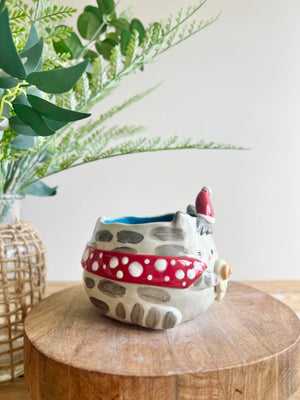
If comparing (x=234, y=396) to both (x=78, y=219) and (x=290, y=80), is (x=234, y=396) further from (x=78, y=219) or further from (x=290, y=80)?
(x=290, y=80)

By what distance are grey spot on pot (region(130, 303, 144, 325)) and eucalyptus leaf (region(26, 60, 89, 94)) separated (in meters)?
0.27

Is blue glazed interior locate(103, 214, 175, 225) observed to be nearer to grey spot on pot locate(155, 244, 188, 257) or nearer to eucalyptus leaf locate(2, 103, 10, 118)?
grey spot on pot locate(155, 244, 188, 257)

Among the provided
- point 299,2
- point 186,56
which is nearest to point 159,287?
point 186,56

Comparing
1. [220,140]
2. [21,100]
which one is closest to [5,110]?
[21,100]

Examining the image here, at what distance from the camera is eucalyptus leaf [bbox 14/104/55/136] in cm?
40

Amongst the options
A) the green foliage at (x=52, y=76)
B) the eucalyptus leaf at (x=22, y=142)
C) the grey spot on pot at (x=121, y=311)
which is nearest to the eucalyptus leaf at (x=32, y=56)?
the green foliage at (x=52, y=76)

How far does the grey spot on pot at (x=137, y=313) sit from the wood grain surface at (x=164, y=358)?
22 mm

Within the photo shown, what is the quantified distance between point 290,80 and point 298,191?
0.30 m

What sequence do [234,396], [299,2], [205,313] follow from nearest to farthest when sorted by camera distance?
[234,396] < [205,313] < [299,2]

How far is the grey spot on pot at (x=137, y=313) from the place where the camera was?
0.49 metres

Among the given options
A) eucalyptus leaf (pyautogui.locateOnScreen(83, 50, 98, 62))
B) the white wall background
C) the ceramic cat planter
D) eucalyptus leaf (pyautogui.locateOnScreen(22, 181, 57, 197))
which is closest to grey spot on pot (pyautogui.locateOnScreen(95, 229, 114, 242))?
the ceramic cat planter

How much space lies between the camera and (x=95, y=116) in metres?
1.06

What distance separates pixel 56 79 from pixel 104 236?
0.24 meters

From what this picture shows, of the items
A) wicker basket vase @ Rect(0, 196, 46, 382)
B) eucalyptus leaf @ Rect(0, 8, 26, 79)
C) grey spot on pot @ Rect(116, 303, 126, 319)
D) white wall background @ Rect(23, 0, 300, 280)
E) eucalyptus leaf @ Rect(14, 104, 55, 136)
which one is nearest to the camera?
eucalyptus leaf @ Rect(0, 8, 26, 79)
